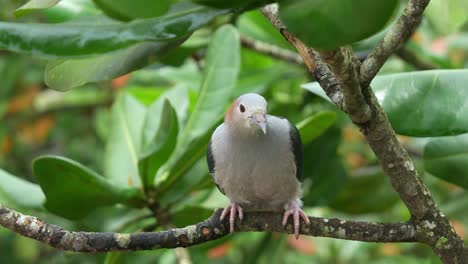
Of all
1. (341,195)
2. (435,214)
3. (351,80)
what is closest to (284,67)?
(341,195)

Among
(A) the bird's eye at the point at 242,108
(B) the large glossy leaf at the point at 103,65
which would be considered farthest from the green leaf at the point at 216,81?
(B) the large glossy leaf at the point at 103,65

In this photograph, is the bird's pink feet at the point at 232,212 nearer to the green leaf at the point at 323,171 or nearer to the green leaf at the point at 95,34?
the green leaf at the point at 95,34

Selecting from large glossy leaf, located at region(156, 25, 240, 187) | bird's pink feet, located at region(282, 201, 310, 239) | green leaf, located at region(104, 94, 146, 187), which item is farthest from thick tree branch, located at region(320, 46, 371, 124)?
green leaf, located at region(104, 94, 146, 187)

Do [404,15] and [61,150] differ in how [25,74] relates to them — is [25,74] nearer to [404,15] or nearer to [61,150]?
[61,150]

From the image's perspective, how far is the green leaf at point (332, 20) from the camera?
1.95 feet

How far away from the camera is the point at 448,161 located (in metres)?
1.13

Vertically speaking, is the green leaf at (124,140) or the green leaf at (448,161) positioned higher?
the green leaf at (448,161)

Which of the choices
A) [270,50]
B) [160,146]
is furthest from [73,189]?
[270,50]

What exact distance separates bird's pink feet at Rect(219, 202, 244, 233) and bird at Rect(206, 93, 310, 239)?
2 cm

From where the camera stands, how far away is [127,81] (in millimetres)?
2162

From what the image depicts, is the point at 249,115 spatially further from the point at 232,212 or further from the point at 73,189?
the point at 73,189

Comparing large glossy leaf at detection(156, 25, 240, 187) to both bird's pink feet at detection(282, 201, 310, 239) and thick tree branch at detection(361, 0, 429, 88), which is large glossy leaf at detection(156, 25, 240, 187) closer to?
bird's pink feet at detection(282, 201, 310, 239)

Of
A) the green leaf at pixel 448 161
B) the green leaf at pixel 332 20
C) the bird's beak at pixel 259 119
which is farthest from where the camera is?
the green leaf at pixel 448 161

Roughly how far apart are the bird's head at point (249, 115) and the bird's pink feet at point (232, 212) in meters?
0.11
